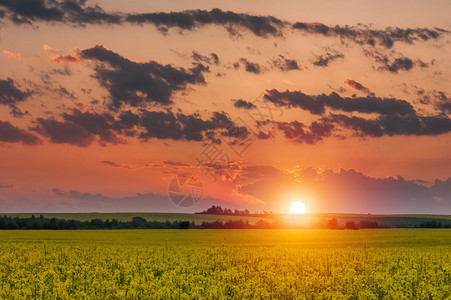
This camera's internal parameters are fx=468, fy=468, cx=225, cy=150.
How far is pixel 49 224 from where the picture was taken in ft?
352

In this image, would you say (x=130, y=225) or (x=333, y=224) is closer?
(x=130, y=225)

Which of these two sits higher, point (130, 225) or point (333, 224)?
point (333, 224)

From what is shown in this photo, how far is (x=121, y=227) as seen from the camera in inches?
4456

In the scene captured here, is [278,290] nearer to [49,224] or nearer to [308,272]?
[308,272]

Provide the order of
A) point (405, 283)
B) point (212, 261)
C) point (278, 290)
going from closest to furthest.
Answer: point (278, 290) < point (405, 283) < point (212, 261)

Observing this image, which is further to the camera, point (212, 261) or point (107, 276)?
point (212, 261)

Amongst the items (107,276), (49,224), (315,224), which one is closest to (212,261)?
(107,276)

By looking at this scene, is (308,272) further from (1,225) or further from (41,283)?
(1,225)

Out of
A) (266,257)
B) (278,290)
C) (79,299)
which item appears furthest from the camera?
(266,257)

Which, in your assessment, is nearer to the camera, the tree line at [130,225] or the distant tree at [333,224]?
the tree line at [130,225]

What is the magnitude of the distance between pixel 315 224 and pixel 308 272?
10972cm

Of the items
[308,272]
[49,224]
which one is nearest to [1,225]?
[49,224]

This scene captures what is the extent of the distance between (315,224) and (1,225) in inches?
3179

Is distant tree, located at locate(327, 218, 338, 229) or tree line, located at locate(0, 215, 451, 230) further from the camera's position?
distant tree, located at locate(327, 218, 338, 229)
